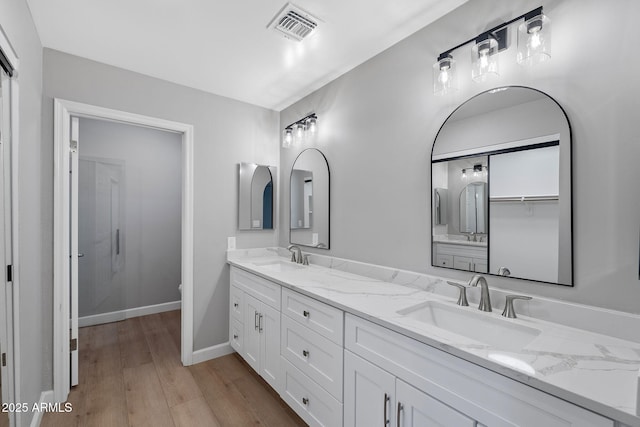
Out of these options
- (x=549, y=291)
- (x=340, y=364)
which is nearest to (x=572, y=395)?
(x=549, y=291)

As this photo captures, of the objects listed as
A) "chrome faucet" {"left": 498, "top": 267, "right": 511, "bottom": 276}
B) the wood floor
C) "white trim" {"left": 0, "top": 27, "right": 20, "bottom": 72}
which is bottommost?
the wood floor

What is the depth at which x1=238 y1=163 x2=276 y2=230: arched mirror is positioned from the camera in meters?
2.84

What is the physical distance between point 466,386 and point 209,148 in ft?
8.38

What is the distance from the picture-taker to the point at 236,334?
2.62m

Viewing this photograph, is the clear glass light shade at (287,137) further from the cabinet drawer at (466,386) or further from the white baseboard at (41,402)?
the white baseboard at (41,402)

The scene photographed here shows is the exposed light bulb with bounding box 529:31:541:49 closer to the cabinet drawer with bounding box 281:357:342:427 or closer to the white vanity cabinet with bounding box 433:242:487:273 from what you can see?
the white vanity cabinet with bounding box 433:242:487:273

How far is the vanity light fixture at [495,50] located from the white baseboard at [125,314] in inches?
158

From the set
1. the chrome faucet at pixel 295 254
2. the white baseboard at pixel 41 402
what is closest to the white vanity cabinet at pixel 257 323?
the chrome faucet at pixel 295 254

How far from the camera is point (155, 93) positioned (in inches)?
95.7

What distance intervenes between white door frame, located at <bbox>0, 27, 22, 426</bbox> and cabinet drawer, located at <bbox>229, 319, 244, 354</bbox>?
1.35 m

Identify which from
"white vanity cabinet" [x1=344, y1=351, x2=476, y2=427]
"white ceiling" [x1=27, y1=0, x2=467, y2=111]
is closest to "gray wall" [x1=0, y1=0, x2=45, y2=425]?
"white ceiling" [x1=27, y1=0, x2=467, y2=111]

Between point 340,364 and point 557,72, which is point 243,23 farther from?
point 340,364

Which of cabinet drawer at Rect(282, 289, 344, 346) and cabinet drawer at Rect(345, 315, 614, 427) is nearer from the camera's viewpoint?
cabinet drawer at Rect(345, 315, 614, 427)

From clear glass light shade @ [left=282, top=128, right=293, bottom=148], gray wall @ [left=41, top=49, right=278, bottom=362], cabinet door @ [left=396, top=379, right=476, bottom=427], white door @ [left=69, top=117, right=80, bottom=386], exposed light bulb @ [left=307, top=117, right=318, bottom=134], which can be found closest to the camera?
cabinet door @ [left=396, top=379, right=476, bottom=427]
